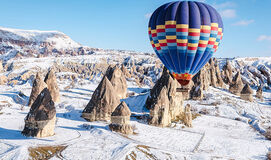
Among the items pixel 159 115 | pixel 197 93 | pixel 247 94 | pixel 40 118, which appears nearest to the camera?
pixel 40 118

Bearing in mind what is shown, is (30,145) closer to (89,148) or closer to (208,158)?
(89,148)

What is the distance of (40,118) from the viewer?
19.9 m

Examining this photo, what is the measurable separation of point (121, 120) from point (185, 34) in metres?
10.8

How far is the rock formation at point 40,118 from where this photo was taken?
19969mm

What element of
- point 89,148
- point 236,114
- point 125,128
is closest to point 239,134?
point 236,114

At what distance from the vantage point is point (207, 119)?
120 ft

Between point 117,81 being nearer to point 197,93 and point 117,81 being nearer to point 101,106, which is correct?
point 101,106

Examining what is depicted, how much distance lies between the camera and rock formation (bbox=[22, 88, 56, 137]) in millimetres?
19969

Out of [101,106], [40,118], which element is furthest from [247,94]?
[40,118]

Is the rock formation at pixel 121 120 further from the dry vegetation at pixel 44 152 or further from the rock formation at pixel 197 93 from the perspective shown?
the rock formation at pixel 197 93

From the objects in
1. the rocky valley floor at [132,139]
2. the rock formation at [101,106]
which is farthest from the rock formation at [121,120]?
the rock formation at [101,106]

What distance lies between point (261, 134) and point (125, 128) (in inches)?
761

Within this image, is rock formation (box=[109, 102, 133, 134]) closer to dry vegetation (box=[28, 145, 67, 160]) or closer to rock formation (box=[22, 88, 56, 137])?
rock formation (box=[22, 88, 56, 137])

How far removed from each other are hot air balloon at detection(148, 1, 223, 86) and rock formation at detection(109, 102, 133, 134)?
6624 millimetres
